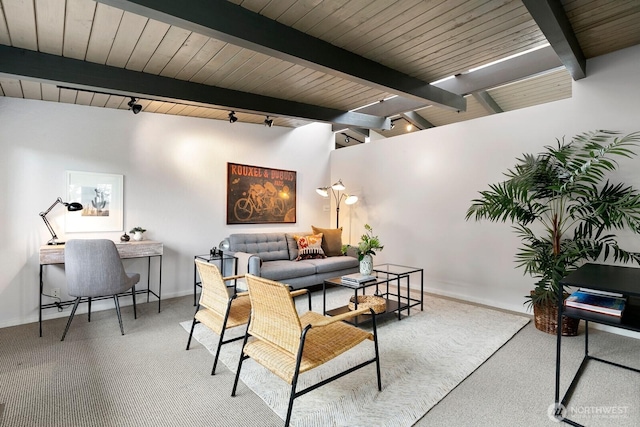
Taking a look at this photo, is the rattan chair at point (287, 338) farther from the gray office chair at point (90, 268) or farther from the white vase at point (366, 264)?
the gray office chair at point (90, 268)

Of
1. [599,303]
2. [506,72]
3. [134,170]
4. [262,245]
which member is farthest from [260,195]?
[599,303]

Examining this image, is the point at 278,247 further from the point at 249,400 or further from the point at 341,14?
the point at 341,14

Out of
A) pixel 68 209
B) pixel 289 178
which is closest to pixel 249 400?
pixel 68 209

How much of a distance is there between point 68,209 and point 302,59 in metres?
3.09

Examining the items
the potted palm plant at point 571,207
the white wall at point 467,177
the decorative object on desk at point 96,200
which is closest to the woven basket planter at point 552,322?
the potted palm plant at point 571,207

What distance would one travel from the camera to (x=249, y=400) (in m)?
2.06

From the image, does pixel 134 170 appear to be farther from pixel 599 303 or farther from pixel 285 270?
pixel 599 303

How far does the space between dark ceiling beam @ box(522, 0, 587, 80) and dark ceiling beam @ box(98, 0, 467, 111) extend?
4.07ft

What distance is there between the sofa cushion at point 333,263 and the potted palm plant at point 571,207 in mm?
2083

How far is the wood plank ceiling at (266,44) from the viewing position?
6.97ft

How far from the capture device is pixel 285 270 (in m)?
4.18

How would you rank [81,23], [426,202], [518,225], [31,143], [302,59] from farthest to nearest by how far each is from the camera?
[426,202]
[518,225]
[31,143]
[302,59]
[81,23]

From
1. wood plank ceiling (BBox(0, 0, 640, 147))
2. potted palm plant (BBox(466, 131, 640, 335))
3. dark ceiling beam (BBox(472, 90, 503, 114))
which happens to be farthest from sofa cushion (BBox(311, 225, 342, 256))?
dark ceiling beam (BBox(472, 90, 503, 114))

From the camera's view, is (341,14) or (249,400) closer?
(249,400)
